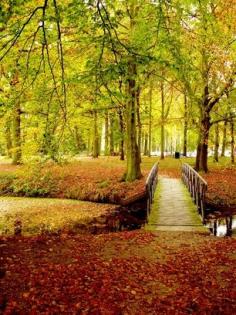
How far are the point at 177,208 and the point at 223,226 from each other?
1703 mm

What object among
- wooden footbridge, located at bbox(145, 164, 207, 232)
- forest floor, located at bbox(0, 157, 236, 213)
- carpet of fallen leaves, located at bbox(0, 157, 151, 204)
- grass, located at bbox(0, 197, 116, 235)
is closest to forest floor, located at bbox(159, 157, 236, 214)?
forest floor, located at bbox(0, 157, 236, 213)

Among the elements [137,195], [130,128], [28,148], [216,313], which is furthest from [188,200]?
[216,313]

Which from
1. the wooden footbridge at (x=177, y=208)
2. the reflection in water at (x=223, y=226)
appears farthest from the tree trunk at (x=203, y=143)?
the reflection in water at (x=223, y=226)

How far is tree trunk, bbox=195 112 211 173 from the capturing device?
20489 mm

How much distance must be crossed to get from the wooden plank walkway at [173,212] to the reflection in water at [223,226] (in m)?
0.69

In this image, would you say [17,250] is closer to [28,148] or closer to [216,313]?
[28,148]

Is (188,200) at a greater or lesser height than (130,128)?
lesser

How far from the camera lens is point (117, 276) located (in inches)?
273

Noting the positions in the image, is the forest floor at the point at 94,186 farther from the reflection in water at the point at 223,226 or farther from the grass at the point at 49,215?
the reflection in water at the point at 223,226

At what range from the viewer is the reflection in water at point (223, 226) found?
477 inches

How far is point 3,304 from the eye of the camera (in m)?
5.84

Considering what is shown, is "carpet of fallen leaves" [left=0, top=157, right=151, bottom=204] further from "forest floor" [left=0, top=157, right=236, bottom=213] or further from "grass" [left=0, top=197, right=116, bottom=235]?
"grass" [left=0, top=197, right=116, bottom=235]

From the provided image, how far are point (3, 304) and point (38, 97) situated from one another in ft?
20.2

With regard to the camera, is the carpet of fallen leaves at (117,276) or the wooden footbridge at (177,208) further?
the wooden footbridge at (177,208)
